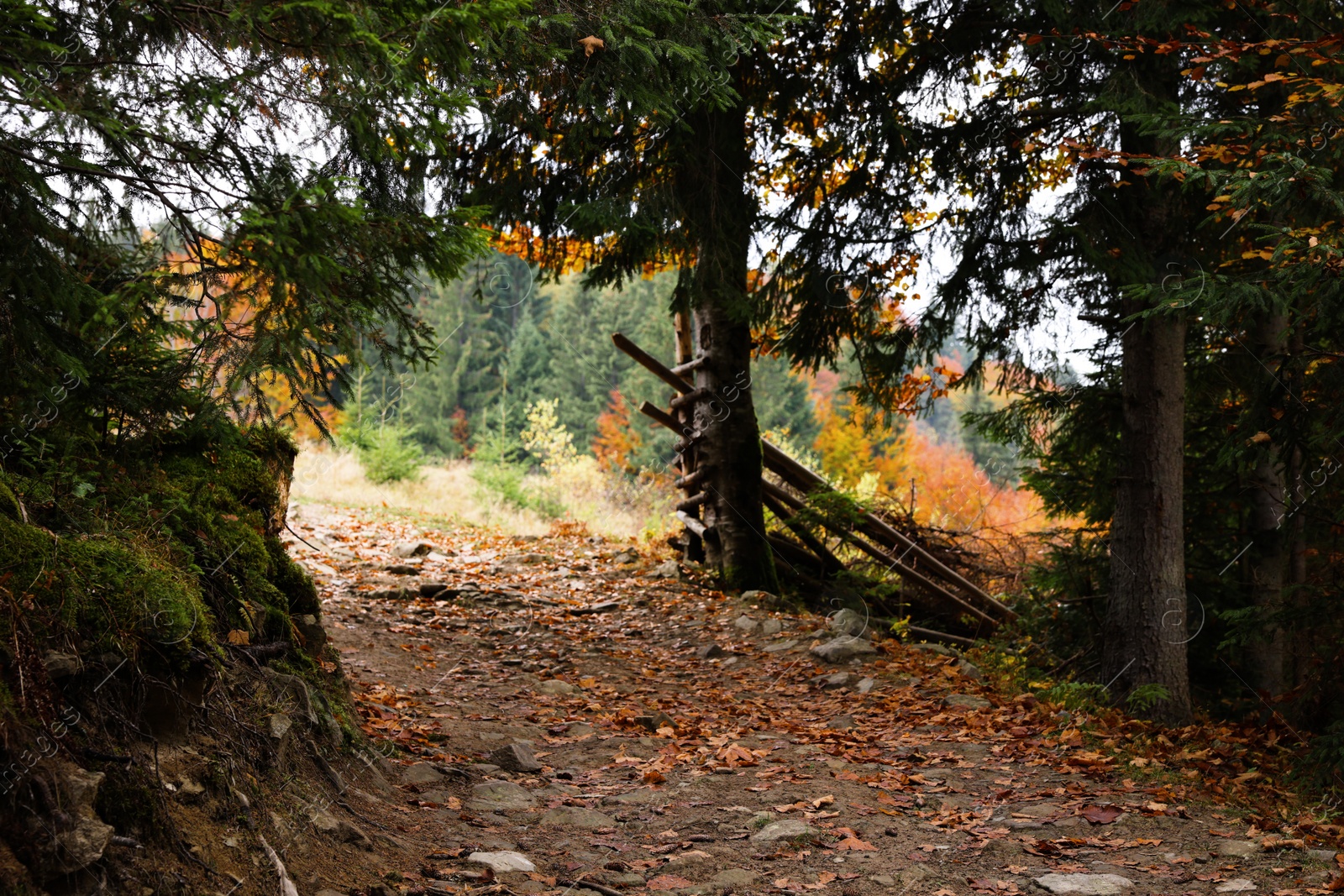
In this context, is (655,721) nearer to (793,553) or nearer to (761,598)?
(761,598)

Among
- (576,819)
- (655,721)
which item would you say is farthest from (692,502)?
(576,819)

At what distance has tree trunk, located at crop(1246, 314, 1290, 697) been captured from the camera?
7172 mm

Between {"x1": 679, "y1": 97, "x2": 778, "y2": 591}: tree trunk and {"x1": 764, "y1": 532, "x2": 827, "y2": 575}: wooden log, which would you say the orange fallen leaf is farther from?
{"x1": 764, "y1": 532, "x2": 827, "y2": 575}: wooden log

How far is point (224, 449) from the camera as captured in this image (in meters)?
4.81

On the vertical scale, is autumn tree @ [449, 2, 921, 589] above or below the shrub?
above

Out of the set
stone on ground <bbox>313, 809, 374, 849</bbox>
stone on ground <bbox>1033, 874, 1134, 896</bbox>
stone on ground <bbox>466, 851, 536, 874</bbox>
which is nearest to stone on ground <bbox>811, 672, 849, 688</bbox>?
stone on ground <bbox>1033, 874, 1134, 896</bbox>

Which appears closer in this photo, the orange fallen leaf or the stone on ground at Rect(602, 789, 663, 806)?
the orange fallen leaf

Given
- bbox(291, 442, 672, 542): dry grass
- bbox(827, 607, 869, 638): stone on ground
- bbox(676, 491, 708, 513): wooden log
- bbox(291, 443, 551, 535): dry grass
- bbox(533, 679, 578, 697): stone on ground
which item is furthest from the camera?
bbox(291, 442, 672, 542): dry grass

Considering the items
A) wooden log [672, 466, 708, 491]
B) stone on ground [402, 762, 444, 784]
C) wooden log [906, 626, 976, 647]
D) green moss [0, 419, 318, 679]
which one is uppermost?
green moss [0, 419, 318, 679]

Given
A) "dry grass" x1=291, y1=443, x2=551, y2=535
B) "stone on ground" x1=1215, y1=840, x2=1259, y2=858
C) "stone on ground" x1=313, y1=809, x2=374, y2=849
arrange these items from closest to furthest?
"stone on ground" x1=313, y1=809, x2=374, y2=849, "stone on ground" x1=1215, y1=840, x2=1259, y2=858, "dry grass" x1=291, y1=443, x2=551, y2=535

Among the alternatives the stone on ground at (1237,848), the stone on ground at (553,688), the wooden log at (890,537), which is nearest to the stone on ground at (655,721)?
the stone on ground at (553,688)

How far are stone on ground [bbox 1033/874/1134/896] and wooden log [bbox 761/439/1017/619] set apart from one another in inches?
237

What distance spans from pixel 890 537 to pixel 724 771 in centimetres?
549

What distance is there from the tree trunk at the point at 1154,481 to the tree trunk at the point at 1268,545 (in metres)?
0.94
